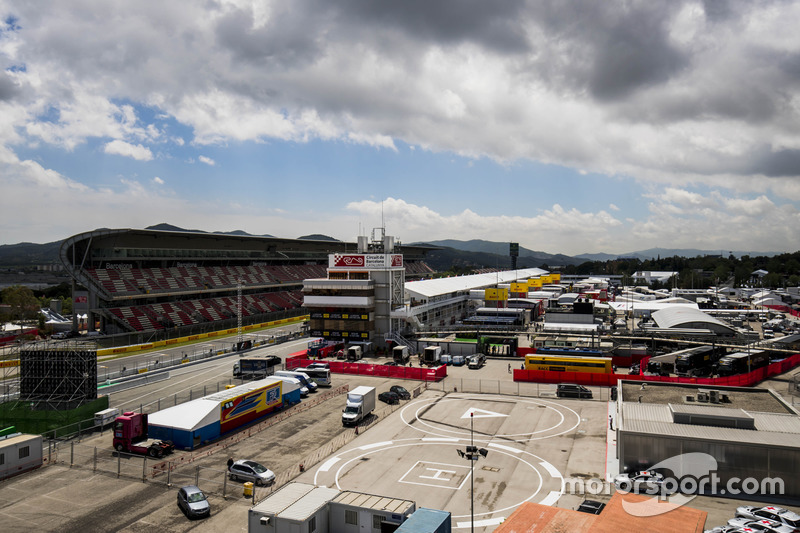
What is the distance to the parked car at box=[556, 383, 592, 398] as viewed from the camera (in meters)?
45.4

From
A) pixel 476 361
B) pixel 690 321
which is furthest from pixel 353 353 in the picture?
pixel 690 321

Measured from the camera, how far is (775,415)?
30641mm

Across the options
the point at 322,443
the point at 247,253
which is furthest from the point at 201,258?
the point at 322,443

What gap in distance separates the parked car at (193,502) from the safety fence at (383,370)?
29167 millimetres

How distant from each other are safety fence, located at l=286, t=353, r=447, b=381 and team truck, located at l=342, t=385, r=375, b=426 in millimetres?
13706

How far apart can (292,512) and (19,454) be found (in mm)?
19787

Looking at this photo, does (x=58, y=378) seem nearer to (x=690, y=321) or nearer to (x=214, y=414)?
(x=214, y=414)

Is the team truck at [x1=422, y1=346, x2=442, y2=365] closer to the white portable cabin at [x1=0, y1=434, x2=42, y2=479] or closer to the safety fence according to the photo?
the safety fence

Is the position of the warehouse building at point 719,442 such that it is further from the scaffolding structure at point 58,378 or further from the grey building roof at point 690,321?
the grey building roof at point 690,321

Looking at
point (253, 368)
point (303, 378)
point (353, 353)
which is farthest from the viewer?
point (353, 353)

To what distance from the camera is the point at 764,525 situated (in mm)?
20844

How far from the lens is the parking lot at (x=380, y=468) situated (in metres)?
23.7

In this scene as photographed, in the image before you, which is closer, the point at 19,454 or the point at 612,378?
the point at 19,454

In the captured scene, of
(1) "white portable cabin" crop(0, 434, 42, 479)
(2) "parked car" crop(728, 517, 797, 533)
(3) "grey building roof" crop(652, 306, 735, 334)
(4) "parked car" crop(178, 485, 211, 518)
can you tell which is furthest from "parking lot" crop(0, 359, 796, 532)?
(3) "grey building roof" crop(652, 306, 735, 334)
